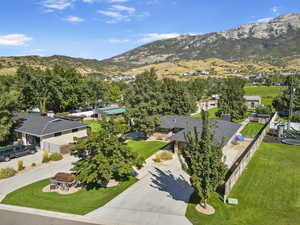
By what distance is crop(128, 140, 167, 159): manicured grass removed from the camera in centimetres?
2886

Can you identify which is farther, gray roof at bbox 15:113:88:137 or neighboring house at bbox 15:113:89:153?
gray roof at bbox 15:113:88:137

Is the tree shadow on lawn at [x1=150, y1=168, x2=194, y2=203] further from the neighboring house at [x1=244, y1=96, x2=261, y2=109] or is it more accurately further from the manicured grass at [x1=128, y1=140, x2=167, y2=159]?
the neighboring house at [x1=244, y1=96, x2=261, y2=109]

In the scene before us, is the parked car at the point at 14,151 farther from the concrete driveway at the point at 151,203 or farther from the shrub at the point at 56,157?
the concrete driveway at the point at 151,203

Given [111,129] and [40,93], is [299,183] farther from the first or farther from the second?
[40,93]

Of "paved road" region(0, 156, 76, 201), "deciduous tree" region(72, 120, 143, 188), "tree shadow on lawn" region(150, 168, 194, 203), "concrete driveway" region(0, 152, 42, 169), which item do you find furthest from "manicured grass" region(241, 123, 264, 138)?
"concrete driveway" region(0, 152, 42, 169)

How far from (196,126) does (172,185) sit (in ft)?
42.9

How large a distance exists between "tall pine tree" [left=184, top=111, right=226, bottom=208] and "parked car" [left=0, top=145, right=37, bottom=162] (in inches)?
954

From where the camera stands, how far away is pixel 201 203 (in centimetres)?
1566

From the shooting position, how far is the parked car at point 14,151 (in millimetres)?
26141

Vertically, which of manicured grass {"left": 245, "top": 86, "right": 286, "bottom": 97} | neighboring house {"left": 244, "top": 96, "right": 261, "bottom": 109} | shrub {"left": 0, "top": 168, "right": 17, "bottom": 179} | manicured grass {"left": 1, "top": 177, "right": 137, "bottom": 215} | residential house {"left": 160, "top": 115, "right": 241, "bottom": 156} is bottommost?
manicured grass {"left": 1, "top": 177, "right": 137, "bottom": 215}

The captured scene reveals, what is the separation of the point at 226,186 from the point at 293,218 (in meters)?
4.50

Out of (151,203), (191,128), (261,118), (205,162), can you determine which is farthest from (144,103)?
(261,118)

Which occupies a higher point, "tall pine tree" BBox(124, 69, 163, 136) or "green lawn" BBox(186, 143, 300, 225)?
"tall pine tree" BBox(124, 69, 163, 136)

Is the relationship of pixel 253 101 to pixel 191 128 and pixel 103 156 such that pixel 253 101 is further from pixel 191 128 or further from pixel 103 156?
pixel 103 156
